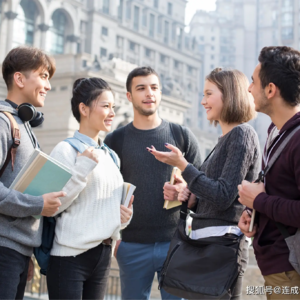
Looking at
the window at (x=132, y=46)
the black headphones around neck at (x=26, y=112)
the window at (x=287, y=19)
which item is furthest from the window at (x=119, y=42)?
the black headphones around neck at (x=26, y=112)

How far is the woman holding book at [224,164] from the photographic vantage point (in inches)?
116

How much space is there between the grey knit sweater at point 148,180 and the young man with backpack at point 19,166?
985 mm

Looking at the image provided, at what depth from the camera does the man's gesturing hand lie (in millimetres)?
2852

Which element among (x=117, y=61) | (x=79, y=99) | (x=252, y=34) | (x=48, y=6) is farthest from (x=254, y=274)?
(x=252, y=34)

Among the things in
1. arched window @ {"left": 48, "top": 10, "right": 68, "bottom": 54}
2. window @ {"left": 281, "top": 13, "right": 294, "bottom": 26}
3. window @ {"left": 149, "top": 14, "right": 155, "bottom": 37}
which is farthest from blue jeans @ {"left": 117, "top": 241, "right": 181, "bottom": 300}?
window @ {"left": 281, "top": 13, "right": 294, "bottom": 26}

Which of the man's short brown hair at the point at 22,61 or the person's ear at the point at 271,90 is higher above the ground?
the man's short brown hair at the point at 22,61

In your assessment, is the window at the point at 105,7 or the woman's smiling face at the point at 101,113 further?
the window at the point at 105,7

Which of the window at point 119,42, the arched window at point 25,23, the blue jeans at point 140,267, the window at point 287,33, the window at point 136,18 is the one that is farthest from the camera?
the window at point 287,33

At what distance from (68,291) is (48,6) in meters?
42.3

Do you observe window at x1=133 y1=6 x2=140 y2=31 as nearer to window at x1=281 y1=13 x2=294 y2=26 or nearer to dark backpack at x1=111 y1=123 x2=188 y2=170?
window at x1=281 y1=13 x2=294 y2=26

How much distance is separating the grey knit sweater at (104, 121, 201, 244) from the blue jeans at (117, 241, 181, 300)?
0.06 m

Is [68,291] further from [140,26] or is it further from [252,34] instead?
[252,34]

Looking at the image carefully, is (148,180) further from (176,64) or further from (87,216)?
(176,64)

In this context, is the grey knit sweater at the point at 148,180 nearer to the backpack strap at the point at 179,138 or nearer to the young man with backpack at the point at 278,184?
the backpack strap at the point at 179,138
